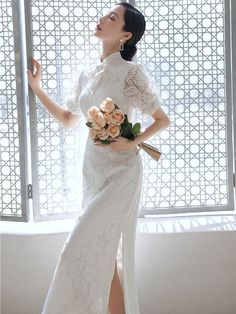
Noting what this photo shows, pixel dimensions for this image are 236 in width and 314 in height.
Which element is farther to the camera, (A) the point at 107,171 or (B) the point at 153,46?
(B) the point at 153,46

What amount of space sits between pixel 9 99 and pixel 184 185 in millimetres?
1134

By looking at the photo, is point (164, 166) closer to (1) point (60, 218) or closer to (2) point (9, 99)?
(1) point (60, 218)

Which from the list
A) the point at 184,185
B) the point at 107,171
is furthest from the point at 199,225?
the point at 107,171

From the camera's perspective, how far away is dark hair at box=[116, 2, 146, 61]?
2.85 metres

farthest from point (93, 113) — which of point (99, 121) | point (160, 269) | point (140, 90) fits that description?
point (160, 269)

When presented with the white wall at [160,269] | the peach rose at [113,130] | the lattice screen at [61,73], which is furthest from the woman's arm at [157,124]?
the white wall at [160,269]

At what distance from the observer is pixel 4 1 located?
10.2 ft

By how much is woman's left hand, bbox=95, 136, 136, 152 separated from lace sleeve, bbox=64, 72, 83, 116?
0.40m

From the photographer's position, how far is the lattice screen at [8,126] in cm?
311

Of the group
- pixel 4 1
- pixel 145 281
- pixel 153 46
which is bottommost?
pixel 145 281

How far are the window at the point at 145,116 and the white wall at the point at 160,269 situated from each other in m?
0.19

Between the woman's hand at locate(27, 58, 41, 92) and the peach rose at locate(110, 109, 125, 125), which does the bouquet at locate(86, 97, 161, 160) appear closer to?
the peach rose at locate(110, 109, 125, 125)

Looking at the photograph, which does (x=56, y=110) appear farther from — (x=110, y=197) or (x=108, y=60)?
(x=110, y=197)

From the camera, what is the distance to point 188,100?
321 centimetres
